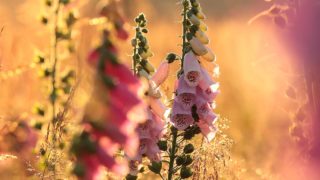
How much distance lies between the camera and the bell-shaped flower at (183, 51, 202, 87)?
3420mm

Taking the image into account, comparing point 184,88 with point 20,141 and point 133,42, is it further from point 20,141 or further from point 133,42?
point 20,141

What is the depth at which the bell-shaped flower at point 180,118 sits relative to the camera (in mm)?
3361

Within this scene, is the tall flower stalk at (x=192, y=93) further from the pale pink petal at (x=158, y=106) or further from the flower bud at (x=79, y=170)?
the flower bud at (x=79, y=170)

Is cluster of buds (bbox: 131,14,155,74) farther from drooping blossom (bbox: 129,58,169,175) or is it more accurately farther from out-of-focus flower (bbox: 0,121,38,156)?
out-of-focus flower (bbox: 0,121,38,156)

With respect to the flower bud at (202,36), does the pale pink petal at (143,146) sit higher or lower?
lower

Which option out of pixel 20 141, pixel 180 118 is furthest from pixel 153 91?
pixel 20 141

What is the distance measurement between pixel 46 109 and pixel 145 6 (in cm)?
53

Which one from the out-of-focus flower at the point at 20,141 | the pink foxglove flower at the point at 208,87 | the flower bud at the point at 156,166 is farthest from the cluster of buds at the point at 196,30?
the out-of-focus flower at the point at 20,141

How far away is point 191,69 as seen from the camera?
341 cm

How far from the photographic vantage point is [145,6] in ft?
7.77

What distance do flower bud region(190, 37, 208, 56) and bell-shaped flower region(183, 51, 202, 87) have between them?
50 millimetres

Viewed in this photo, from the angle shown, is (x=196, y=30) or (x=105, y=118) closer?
(x=105, y=118)

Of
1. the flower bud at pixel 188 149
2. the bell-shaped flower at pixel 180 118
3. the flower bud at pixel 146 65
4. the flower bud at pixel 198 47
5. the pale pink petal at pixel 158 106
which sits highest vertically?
the flower bud at pixel 198 47

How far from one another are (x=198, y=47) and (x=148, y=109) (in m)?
0.37
